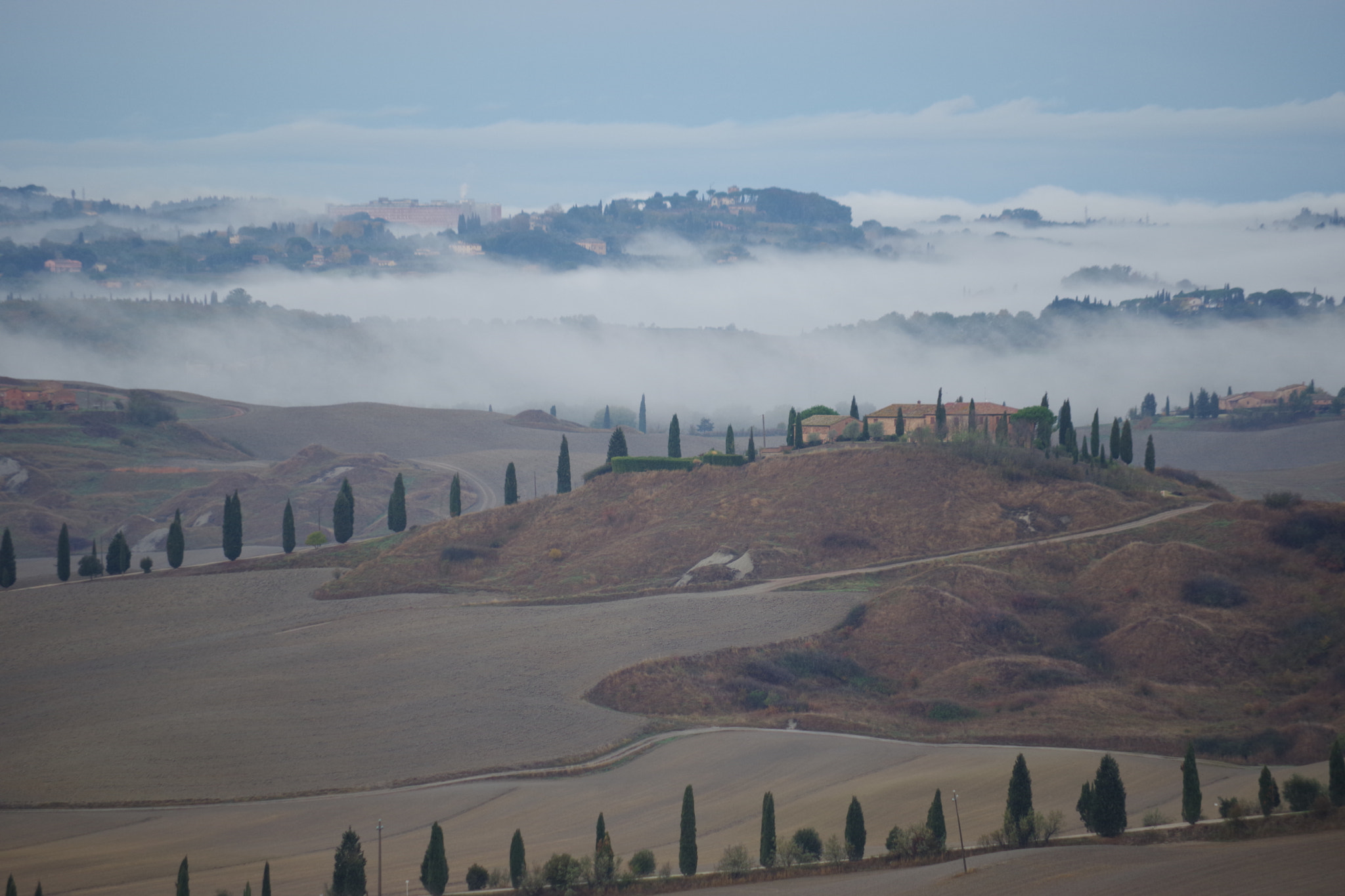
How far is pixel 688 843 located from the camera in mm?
40969

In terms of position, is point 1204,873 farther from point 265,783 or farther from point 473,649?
point 473,649

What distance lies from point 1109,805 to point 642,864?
51.0ft

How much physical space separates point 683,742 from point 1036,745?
50.8ft

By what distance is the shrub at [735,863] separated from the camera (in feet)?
134

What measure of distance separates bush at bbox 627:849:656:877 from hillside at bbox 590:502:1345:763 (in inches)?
783

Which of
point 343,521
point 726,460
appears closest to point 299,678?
point 343,521

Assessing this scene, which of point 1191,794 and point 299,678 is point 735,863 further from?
point 299,678

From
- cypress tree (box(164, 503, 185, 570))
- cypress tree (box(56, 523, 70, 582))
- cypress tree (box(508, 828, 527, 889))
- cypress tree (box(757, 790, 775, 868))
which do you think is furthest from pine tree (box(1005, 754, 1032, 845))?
cypress tree (box(56, 523, 70, 582))

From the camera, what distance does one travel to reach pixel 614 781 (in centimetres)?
5172

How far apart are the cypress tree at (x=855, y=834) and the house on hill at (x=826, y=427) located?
2773 inches

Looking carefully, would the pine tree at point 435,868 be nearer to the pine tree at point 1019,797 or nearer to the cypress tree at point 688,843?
the cypress tree at point 688,843

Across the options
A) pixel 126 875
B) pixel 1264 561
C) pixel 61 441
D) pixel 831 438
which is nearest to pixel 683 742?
pixel 126 875

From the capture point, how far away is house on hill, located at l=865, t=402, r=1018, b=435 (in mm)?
112000

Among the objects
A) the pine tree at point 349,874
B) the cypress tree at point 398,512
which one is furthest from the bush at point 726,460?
the pine tree at point 349,874
